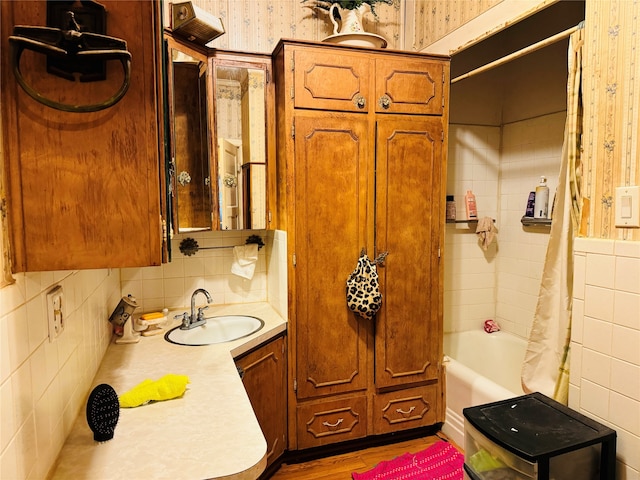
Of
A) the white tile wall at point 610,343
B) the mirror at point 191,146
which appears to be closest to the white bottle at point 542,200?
the white tile wall at point 610,343

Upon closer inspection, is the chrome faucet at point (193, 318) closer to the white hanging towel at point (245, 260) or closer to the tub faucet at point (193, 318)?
the tub faucet at point (193, 318)

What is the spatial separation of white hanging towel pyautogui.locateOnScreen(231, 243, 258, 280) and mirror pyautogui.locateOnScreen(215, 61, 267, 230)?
0.77ft

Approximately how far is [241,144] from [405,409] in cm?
183

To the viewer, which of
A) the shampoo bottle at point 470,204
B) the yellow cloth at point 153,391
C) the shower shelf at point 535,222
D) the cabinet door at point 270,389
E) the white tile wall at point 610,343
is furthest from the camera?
the shampoo bottle at point 470,204

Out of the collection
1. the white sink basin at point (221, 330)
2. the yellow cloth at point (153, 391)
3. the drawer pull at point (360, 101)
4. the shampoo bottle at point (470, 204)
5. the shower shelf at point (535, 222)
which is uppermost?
the drawer pull at point (360, 101)

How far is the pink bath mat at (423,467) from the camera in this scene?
Result: 213 centimetres

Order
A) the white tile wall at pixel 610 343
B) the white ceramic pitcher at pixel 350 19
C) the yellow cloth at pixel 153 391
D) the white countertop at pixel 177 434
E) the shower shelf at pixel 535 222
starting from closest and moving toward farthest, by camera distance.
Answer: the white countertop at pixel 177 434 → the yellow cloth at pixel 153 391 → the white tile wall at pixel 610 343 → the white ceramic pitcher at pixel 350 19 → the shower shelf at pixel 535 222

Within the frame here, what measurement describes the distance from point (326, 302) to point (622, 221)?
136 cm

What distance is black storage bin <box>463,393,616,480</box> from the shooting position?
1.33 metres

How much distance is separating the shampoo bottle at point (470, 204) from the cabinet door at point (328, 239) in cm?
124

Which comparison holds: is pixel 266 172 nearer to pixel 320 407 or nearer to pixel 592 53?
pixel 320 407

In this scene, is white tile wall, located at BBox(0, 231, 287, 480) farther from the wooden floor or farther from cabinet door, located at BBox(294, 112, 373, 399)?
the wooden floor

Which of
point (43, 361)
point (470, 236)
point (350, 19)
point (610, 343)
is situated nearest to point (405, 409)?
point (610, 343)

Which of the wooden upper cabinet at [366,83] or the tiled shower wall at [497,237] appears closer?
the wooden upper cabinet at [366,83]
